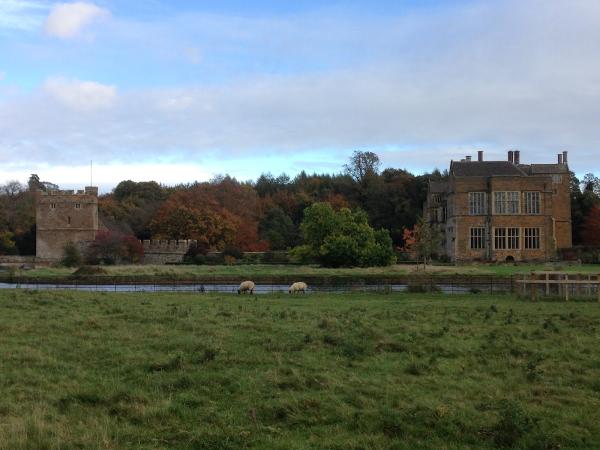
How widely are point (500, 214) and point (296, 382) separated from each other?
60202 mm

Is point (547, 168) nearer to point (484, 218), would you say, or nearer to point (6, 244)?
point (484, 218)

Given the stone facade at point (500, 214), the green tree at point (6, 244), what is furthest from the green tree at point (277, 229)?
the green tree at point (6, 244)

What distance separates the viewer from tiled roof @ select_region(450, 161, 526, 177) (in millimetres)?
69875

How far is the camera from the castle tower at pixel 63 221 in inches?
3017

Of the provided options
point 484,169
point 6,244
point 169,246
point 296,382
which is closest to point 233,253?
point 169,246

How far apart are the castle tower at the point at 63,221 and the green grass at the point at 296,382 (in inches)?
2410

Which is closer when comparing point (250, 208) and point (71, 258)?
point (71, 258)

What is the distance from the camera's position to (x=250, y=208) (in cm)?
9312

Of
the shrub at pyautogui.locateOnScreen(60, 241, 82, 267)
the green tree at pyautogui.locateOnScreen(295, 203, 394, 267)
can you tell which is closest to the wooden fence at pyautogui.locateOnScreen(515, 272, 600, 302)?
the green tree at pyautogui.locateOnScreen(295, 203, 394, 267)

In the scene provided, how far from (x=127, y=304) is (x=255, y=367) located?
11.4m

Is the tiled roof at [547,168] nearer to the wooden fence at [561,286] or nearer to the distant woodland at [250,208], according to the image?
the distant woodland at [250,208]

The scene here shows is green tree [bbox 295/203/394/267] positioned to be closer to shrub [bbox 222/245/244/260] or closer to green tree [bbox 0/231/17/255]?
shrub [bbox 222/245/244/260]

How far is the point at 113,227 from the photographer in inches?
3223

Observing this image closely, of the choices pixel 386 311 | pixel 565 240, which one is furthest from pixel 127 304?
pixel 565 240
